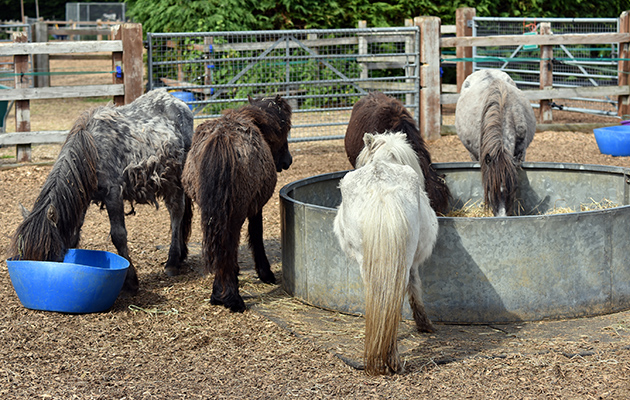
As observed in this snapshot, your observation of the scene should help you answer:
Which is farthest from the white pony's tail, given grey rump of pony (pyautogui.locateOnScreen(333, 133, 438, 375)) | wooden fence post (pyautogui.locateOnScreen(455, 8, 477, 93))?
wooden fence post (pyautogui.locateOnScreen(455, 8, 477, 93))

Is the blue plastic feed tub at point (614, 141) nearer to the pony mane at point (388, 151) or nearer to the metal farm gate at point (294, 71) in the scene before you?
the metal farm gate at point (294, 71)

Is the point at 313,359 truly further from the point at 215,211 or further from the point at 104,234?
the point at 104,234

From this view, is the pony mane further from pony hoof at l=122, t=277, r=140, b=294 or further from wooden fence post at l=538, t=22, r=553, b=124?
wooden fence post at l=538, t=22, r=553, b=124

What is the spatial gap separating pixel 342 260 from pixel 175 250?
1.73 meters

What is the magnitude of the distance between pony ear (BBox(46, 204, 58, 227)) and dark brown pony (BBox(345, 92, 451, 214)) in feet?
7.71

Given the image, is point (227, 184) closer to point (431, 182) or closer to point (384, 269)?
point (384, 269)

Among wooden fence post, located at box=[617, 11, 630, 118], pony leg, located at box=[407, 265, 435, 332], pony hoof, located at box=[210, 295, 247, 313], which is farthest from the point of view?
wooden fence post, located at box=[617, 11, 630, 118]

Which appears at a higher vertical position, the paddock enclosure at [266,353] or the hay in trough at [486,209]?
the hay in trough at [486,209]

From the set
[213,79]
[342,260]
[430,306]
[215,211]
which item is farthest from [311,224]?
[213,79]

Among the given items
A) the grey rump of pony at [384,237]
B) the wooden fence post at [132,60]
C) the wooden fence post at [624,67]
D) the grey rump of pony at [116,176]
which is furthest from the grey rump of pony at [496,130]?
the wooden fence post at [624,67]

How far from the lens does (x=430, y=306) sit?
454 centimetres

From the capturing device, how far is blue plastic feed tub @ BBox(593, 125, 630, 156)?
9.56 meters

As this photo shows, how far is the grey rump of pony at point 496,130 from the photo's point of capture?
557 cm

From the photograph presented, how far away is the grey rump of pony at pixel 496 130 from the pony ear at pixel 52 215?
329cm
